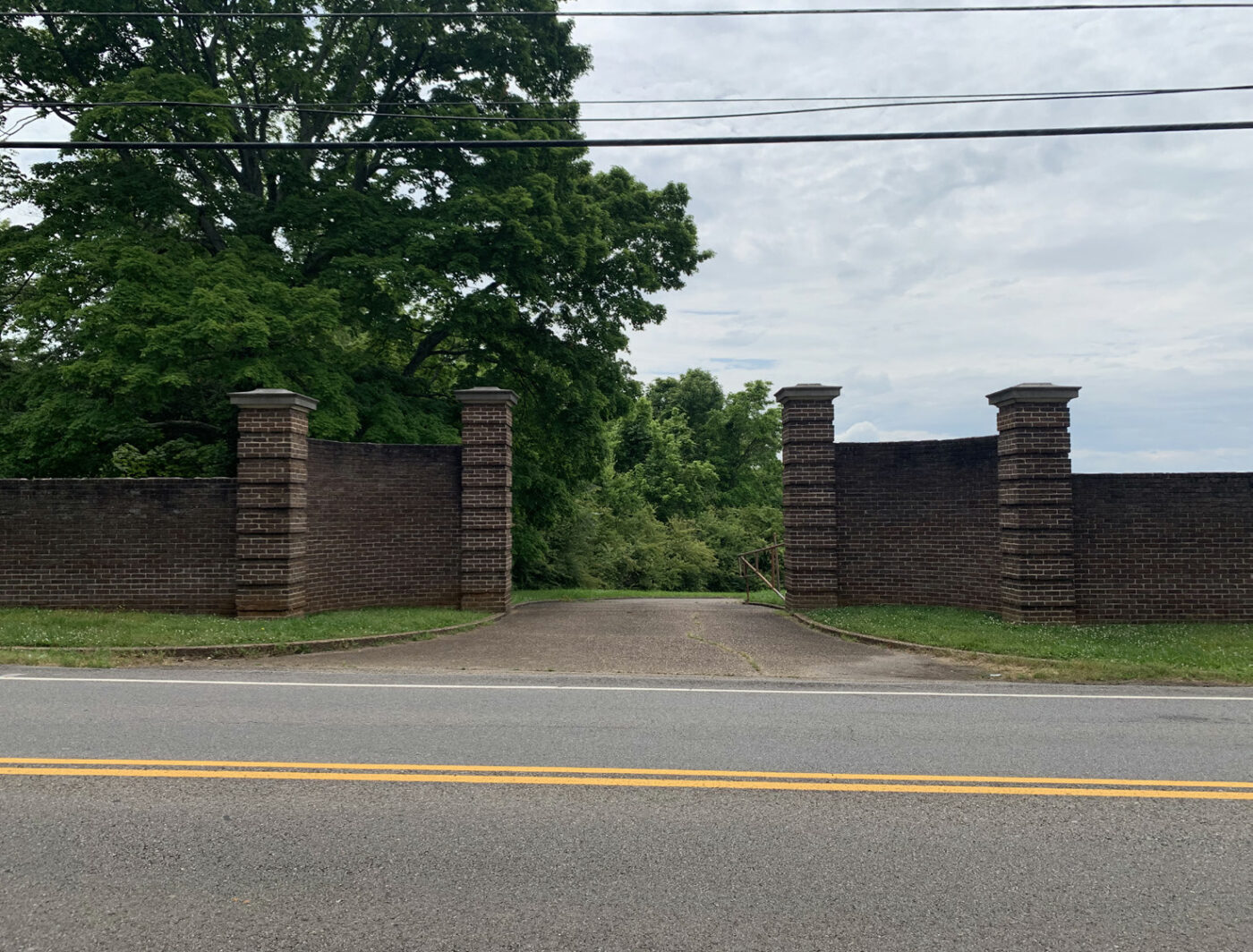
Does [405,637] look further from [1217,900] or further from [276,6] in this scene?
[276,6]

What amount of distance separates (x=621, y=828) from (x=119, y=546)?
12366 millimetres

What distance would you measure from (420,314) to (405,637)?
13.2 meters

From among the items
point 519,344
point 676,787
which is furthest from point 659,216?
point 676,787

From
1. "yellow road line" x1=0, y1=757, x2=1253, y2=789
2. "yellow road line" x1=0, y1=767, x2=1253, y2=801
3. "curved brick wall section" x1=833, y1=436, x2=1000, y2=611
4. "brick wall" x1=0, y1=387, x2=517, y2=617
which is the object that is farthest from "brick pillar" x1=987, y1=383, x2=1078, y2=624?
"brick wall" x1=0, y1=387, x2=517, y2=617

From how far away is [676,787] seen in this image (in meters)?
5.01

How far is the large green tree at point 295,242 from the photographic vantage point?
52.0 ft

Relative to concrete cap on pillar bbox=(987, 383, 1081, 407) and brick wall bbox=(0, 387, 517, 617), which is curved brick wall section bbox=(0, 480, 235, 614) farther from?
concrete cap on pillar bbox=(987, 383, 1081, 407)

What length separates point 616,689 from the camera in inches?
328

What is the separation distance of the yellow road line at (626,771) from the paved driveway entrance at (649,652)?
4040mm

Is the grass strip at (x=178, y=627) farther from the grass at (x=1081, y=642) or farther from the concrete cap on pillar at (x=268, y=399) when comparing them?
the grass at (x=1081, y=642)

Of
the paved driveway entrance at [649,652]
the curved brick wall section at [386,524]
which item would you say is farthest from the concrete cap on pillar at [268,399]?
the paved driveway entrance at [649,652]

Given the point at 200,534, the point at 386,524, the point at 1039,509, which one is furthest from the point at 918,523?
the point at 200,534

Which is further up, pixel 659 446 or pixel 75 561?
pixel 659 446

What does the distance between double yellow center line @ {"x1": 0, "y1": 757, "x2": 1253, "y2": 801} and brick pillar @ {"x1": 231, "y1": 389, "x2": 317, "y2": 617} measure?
304 inches
